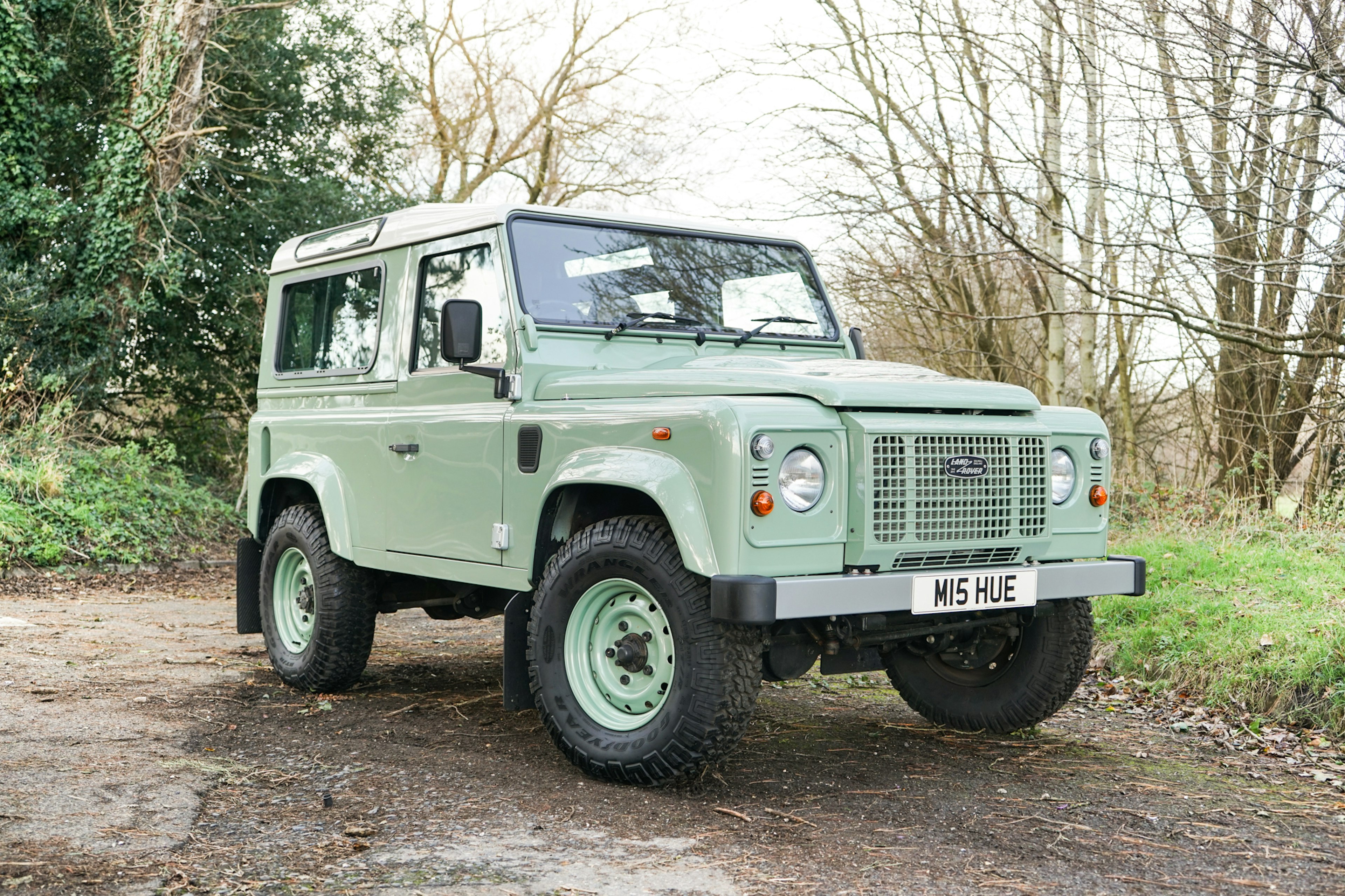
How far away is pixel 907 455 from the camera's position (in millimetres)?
4430

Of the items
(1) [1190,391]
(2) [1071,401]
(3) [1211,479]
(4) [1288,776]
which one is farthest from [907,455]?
(2) [1071,401]

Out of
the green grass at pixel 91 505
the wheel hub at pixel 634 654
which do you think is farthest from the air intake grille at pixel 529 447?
the green grass at pixel 91 505

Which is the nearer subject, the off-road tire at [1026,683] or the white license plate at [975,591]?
the white license plate at [975,591]

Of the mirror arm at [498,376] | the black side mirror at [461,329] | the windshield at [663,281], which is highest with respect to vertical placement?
Answer: the windshield at [663,281]

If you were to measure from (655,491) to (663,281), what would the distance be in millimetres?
1667

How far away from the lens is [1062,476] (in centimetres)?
506

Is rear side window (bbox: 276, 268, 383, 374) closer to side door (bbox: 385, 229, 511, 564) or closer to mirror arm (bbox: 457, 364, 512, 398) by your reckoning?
side door (bbox: 385, 229, 511, 564)

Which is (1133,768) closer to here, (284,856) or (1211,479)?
(284,856)

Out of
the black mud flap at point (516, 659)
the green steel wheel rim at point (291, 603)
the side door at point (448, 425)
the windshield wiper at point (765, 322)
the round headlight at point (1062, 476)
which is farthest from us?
the green steel wheel rim at point (291, 603)

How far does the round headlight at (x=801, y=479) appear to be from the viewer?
4.24m

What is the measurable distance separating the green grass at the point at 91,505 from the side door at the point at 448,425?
279 inches

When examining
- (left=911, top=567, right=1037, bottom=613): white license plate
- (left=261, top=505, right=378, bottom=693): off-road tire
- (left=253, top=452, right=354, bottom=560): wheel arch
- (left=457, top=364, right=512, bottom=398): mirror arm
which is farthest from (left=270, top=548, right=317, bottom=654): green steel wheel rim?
(left=911, top=567, right=1037, bottom=613): white license plate

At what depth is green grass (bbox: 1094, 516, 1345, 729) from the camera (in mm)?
5883

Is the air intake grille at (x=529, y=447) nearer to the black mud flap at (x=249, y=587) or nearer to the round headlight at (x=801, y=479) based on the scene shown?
the round headlight at (x=801, y=479)
